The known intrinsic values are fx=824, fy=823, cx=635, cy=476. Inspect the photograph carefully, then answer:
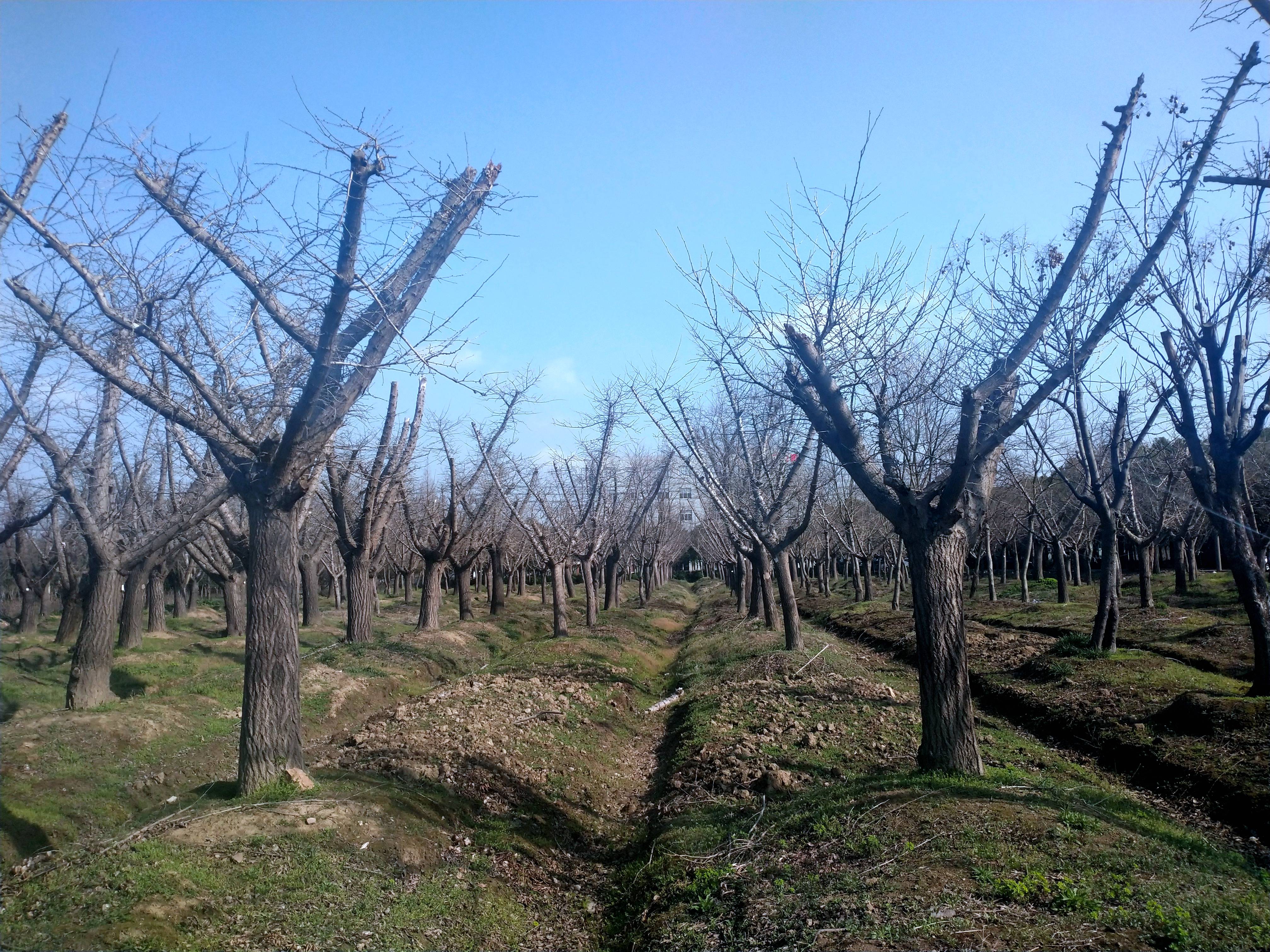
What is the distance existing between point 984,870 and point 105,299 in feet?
30.0

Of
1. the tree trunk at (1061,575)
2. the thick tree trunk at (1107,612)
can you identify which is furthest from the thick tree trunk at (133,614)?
the tree trunk at (1061,575)

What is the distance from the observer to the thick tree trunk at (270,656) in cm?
760

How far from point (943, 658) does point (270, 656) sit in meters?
6.34

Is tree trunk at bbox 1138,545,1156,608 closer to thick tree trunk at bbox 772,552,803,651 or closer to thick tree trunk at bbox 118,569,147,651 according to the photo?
thick tree trunk at bbox 772,552,803,651

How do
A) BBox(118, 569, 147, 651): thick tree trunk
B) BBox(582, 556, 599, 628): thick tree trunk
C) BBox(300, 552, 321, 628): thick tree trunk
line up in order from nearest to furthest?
BBox(118, 569, 147, 651): thick tree trunk
BBox(582, 556, 599, 628): thick tree trunk
BBox(300, 552, 321, 628): thick tree trunk

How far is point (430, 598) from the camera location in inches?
984

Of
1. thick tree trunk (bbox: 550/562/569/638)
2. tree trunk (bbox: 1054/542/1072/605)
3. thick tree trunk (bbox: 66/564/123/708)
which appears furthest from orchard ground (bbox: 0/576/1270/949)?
tree trunk (bbox: 1054/542/1072/605)

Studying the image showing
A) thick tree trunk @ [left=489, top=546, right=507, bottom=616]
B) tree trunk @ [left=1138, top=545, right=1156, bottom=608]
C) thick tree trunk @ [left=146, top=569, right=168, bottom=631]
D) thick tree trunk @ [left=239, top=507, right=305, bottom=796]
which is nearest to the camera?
thick tree trunk @ [left=239, top=507, right=305, bottom=796]

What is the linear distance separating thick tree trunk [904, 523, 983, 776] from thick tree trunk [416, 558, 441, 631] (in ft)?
Answer: 61.7

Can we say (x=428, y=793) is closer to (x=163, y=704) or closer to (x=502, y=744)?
(x=502, y=744)

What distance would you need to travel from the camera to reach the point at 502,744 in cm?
1070

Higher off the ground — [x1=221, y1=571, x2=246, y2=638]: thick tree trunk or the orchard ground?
[x1=221, y1=571, x2=246, y2=638]: thick tree trunk

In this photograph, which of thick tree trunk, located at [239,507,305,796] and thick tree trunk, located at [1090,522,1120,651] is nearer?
thick tree trunk, located at [239,507,305,796]

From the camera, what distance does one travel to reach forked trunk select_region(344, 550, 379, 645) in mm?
20578
